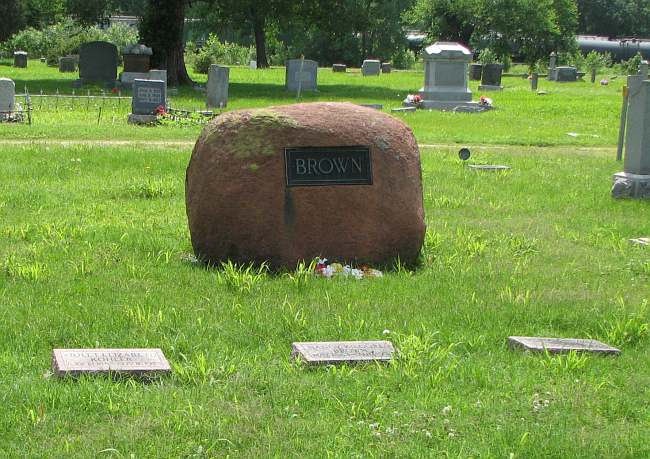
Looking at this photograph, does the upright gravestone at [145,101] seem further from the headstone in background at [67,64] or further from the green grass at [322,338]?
the headstone in background at [67,64]

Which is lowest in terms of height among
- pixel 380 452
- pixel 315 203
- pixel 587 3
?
pixel 380 452

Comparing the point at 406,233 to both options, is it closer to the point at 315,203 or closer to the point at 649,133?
the point at 315,203

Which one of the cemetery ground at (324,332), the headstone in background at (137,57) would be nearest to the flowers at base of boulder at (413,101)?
the headstone in background at (137,57)

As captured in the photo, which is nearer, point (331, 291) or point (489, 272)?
point (331, 291)

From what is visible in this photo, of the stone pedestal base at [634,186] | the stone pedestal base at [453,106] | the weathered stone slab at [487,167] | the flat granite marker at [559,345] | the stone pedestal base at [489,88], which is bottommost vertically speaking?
the flat granite marker at [559,345]

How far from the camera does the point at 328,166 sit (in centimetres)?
766

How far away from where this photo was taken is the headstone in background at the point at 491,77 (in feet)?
128

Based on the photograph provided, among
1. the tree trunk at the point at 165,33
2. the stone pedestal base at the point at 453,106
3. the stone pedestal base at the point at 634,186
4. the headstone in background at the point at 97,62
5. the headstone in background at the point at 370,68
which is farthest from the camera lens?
the headstone in background at the point at 370,68

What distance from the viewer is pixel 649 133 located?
11.9 metres

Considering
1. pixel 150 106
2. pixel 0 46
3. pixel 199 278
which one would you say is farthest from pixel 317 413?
pixel 0 46

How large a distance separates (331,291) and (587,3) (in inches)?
3844

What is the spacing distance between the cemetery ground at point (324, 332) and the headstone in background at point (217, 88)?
1431 centimetres

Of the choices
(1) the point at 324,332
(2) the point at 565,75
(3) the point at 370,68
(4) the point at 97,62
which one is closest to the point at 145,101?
(4) the point at 97,62

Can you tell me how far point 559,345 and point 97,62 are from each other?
99.3 feet
